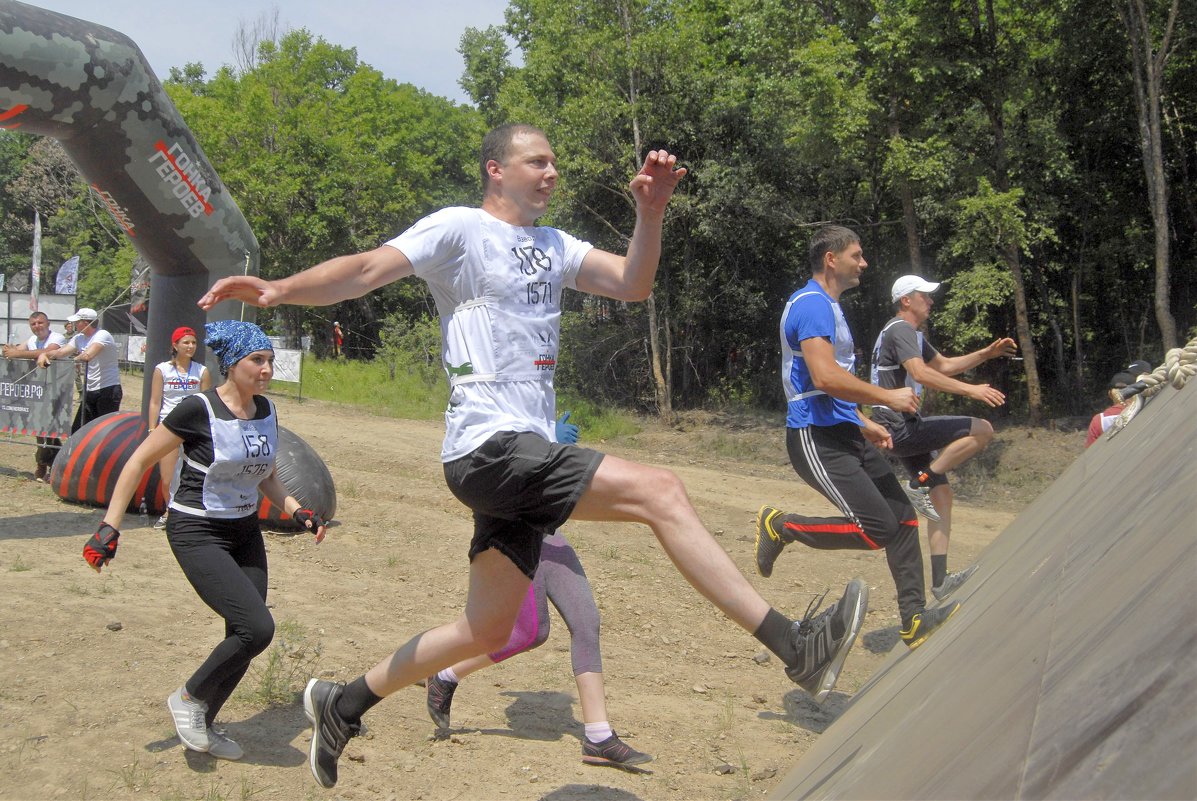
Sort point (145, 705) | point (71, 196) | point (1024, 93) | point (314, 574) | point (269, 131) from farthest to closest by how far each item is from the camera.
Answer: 1. point (71, 196)
2. point (269, 131)
3. point (1024, 93)
4. point (314, 574)
5. point (145, 705)

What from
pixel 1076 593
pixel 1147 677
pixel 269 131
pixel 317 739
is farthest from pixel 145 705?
pixel 269 131

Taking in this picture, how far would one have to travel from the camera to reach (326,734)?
3.87 m

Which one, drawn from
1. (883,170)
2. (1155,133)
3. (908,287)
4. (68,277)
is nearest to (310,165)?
(68,277)

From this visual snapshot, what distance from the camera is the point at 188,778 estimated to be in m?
4.41

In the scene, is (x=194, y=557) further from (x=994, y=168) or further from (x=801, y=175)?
(x=801, y=175)

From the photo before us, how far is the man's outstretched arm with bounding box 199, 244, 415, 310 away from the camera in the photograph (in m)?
3.21

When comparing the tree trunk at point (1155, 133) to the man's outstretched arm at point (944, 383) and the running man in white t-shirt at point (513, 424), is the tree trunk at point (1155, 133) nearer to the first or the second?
the man's outstretched arm at point (944, 383)

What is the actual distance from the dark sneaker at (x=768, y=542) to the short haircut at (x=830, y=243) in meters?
1.49

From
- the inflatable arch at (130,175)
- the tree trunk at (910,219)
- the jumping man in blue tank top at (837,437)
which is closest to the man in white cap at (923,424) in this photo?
the jumping man in blue tank top at (837,437)

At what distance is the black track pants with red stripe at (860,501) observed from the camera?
215 inches

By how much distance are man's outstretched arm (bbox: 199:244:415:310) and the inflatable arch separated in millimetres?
5755

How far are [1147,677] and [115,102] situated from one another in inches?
356

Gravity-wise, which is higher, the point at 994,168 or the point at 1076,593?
the point at 994,168

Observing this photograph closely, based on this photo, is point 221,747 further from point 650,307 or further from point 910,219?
Result: point 650,307
